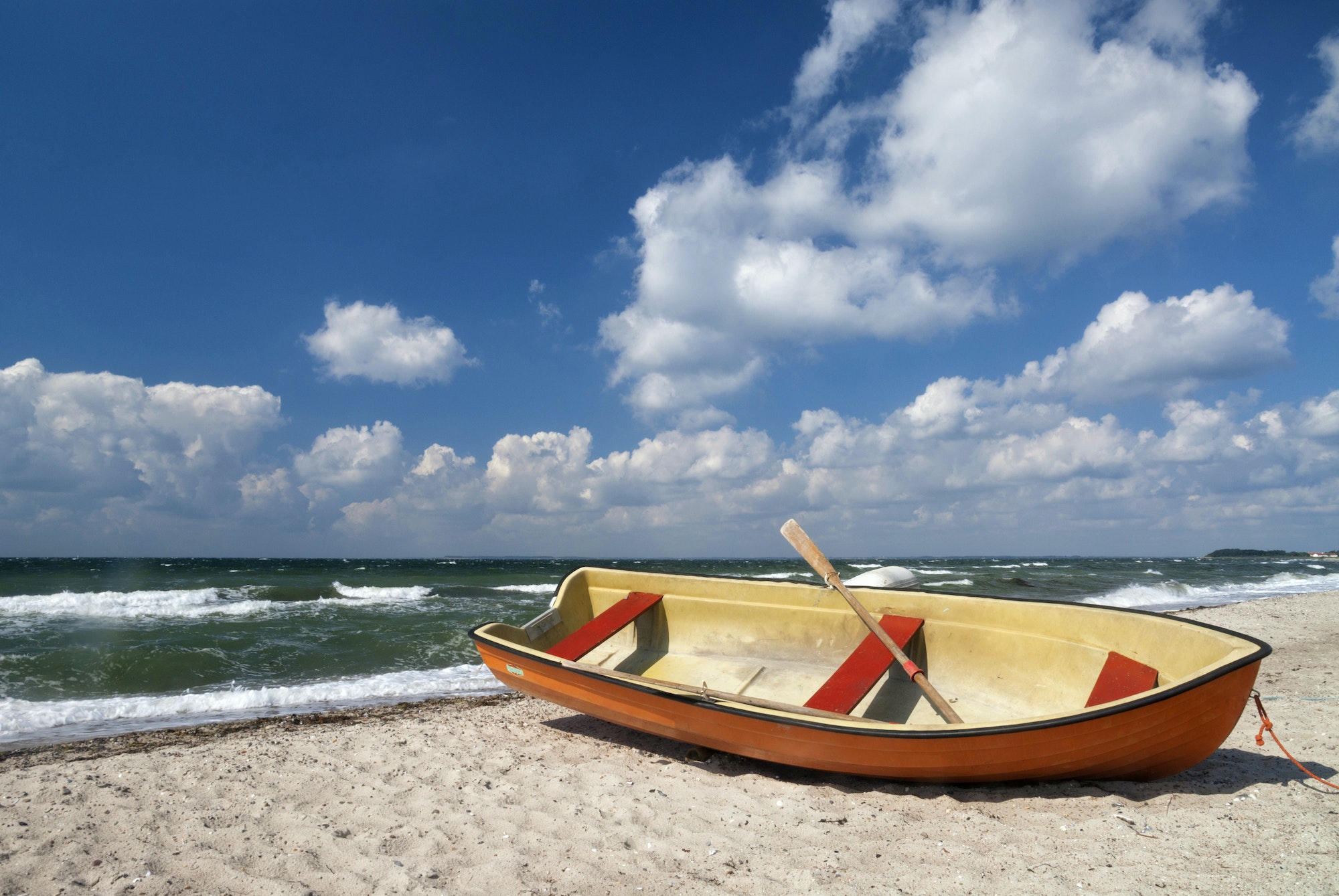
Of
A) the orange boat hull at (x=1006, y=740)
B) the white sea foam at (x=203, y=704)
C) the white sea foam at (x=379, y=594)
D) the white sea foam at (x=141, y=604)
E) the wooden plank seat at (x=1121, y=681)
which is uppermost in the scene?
the wooden plank seat at (x=1121, y=681)

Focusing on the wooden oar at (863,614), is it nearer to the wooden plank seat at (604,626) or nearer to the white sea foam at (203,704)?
the wooden plank seat at (604,626)

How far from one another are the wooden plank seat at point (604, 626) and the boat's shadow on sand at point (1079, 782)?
134cm

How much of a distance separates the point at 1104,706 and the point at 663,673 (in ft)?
12.6

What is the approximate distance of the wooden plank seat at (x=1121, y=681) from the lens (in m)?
4.35

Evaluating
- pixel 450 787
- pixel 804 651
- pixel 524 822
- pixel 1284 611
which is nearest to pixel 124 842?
pixel 450 787

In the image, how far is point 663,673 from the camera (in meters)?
6.47

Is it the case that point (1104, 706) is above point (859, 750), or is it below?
above

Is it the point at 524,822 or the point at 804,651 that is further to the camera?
the point at 804,651

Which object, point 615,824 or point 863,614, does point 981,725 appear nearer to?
point 863,614

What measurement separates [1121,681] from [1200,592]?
83.0 feet

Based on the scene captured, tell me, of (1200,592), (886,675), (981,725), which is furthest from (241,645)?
(1200,592)

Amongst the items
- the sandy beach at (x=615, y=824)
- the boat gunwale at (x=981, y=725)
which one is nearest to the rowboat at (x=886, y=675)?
the boat gunwale at (x=981, y=725)

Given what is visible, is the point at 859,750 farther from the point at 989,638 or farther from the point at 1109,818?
the point at 989,638

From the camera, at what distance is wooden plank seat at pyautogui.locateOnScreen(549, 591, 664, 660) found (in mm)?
6082
